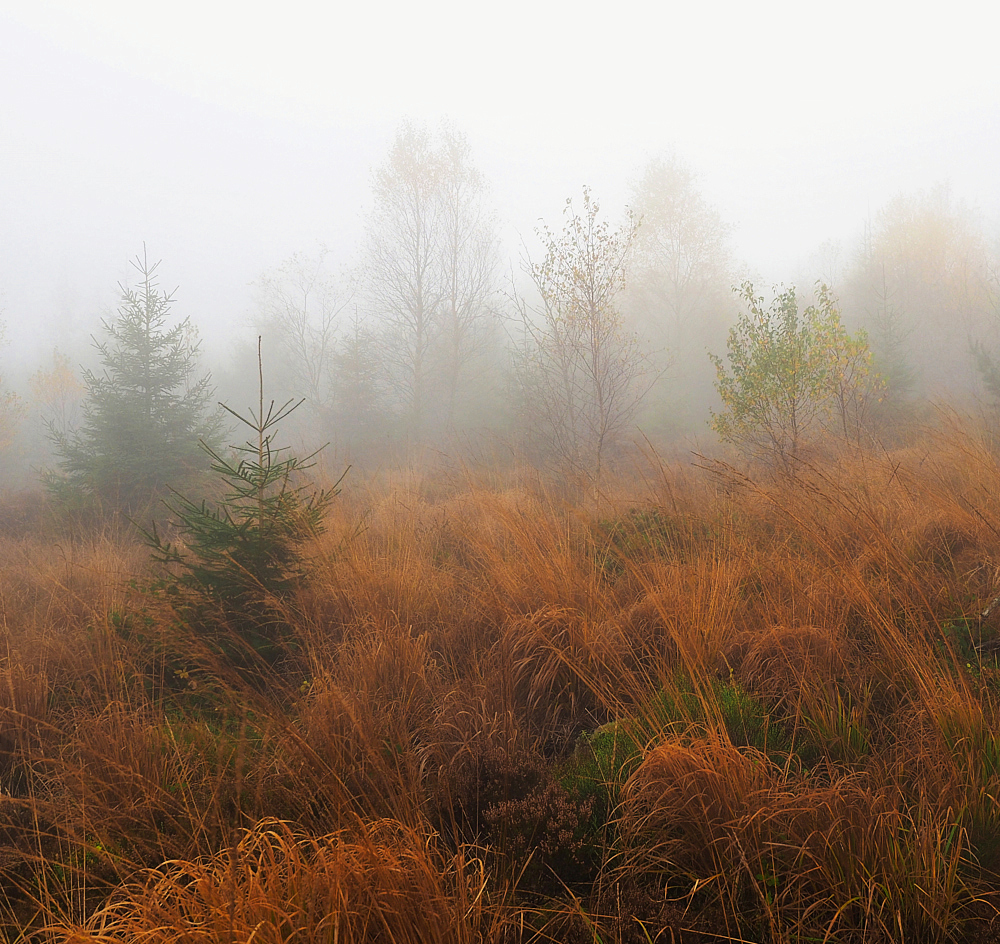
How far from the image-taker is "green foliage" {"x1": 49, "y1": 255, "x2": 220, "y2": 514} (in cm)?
909

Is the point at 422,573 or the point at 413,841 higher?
the point at 422,573

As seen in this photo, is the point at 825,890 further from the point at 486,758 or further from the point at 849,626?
the point at 849,626

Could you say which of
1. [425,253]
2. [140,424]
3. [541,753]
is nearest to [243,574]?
[541,753]

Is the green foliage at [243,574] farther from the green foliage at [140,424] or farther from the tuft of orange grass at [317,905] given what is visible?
the green foliage at [140,424]

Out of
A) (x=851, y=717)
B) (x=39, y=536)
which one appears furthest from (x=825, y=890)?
(x=39, y=536)

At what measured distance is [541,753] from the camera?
6.86 feet

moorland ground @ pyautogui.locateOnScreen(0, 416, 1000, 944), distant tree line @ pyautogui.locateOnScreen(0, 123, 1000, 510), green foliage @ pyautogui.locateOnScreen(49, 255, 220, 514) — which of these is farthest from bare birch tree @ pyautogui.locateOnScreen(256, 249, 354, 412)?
moorland ground @ pyautogui.locateOnScreen(0, 416, 1000, 944)

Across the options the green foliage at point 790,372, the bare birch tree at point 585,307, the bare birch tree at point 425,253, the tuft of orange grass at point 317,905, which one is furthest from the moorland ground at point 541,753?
the bare birch tree at point 425,253

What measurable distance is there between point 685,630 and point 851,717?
670mm

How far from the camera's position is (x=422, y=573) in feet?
11.8

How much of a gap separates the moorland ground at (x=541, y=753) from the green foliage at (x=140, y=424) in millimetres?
6142

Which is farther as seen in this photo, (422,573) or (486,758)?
(422,573)

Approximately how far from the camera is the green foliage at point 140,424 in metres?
9.09

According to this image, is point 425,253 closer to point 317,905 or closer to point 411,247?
point 411,247
